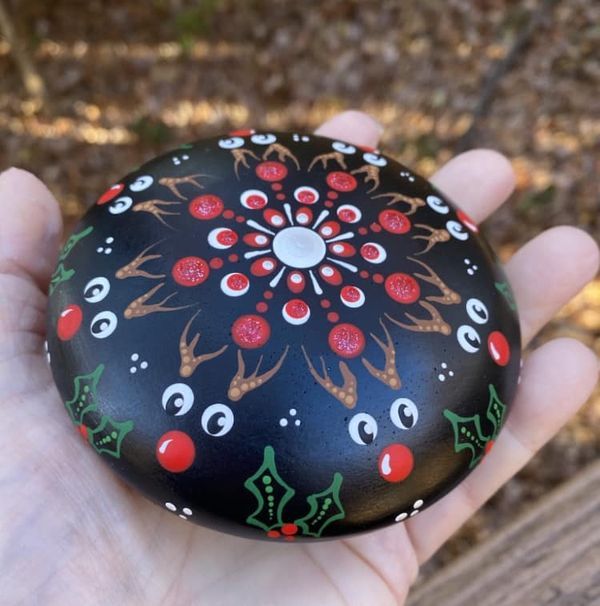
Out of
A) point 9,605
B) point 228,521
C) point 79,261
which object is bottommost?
point 9,605

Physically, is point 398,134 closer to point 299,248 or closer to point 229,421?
point 299,248

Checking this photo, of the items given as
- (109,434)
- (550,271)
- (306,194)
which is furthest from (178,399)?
(550,271)

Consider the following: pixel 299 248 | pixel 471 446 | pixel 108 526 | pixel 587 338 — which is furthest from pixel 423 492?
pixel 587 338

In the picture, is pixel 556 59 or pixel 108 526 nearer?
pixel 108 526

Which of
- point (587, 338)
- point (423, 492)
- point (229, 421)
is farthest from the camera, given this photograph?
point (587, 338)

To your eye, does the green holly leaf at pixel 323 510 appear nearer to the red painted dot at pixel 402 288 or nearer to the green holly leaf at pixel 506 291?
the red painted dot at pixel 402 288

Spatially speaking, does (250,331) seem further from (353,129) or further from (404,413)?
(353,129)

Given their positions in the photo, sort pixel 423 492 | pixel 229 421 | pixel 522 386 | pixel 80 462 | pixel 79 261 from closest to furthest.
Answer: pixel 229 421 → pixel 423 492 → pixel 79 261 → pixel 80 462 → pixel 522 386
